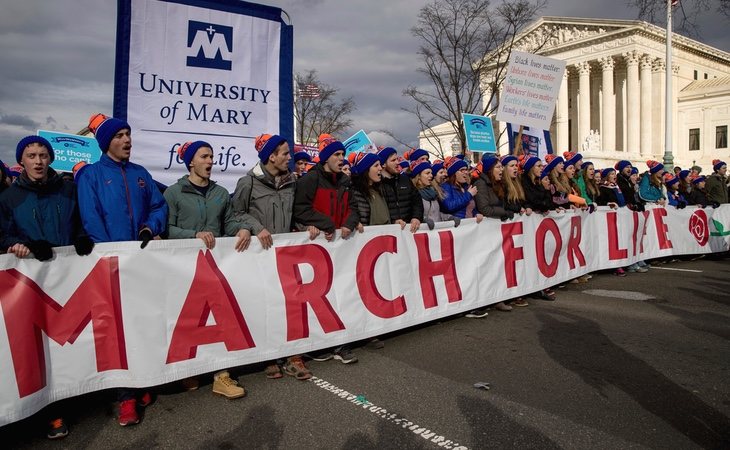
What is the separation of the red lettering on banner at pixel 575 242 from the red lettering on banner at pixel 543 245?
1.16 ft

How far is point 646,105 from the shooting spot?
54.7 meters

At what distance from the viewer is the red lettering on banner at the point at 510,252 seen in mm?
6348

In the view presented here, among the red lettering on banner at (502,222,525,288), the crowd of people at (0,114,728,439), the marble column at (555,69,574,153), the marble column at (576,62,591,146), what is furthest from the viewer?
the marble column at (555,69,574,153)

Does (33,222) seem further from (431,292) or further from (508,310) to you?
(508,310)

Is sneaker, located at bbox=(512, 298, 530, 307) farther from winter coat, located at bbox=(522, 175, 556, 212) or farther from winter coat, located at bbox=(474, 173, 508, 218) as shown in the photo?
winter coat, located at bbox=(522, 175, 556, 212)

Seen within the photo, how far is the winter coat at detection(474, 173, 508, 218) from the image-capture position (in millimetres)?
6359

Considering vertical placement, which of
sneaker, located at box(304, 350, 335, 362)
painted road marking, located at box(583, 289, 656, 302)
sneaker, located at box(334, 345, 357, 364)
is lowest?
sneaker, located at box(304, 350, 335, 362)

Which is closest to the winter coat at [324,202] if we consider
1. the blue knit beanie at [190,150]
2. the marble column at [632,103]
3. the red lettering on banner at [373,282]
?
the red lettering on banner at [373,282]

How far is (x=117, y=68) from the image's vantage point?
430 centimetres

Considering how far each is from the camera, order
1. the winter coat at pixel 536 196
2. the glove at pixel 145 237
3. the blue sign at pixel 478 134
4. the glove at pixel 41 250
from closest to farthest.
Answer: the glove at pixel 41 250 → the glove at pixel 145 237 → the winter coat at pixel 536 196 → the blue sign at pixel 478 134

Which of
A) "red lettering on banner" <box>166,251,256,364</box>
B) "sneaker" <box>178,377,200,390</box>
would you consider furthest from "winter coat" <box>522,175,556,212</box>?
"sneaker" <box>178,377,200,390</box>

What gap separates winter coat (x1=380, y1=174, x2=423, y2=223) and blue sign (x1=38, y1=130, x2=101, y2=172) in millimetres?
7445

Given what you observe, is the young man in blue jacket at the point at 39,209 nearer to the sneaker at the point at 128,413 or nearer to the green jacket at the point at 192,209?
the sneaker at the point at 128,413

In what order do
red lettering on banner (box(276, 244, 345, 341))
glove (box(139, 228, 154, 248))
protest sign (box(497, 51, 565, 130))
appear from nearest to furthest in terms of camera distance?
glove (box(139, 228, 154, 248)) → red lettering on banner (box(276, 244, 345, 341)) → protest sign (box(497, 51, 565, 130))
